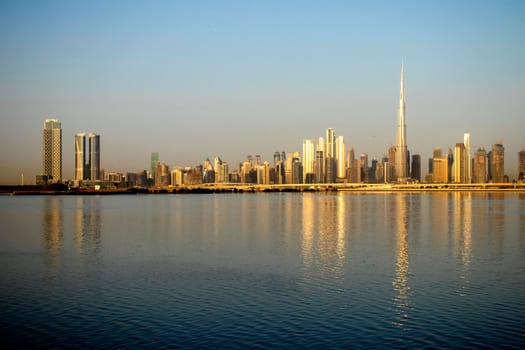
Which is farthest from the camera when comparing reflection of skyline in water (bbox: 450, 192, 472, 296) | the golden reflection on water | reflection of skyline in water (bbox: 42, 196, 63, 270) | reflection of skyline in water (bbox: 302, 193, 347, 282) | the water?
reflection of skyline in water (bbox: 42, 196, 63, 270)

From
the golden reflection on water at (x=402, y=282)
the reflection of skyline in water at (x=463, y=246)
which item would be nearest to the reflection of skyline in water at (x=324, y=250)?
the golden reflection on water at (x=402, y=282)

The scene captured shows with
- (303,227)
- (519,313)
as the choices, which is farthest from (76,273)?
(303,227)

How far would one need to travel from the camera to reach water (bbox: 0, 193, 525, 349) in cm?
1698

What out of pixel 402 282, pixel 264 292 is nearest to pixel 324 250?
pixel 402 282

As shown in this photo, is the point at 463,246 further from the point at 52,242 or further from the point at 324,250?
the point at 52,242

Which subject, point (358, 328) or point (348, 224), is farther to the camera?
point (348, 224)

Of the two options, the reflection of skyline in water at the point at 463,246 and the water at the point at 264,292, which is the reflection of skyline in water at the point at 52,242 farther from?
the reflection of skyline in water at the point at 463,246

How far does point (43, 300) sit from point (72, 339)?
5.58 m

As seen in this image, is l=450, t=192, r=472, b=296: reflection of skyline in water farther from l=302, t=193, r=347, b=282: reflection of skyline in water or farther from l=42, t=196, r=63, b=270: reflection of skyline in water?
l=42, t=196, r=63, b=270: reflection of skyline in water

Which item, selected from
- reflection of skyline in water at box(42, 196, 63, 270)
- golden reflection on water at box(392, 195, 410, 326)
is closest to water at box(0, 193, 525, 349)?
golden reflection on water at box(392, 195, 410, 326)

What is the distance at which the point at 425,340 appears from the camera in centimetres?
1650

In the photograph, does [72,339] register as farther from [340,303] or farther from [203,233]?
[203,233]

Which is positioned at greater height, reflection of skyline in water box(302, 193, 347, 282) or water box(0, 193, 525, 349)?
reflection of skyline in water box(302, 193, 347, 282)

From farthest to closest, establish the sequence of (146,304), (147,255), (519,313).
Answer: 1. (147,255)
2. (146,304)
3. (519,313)
